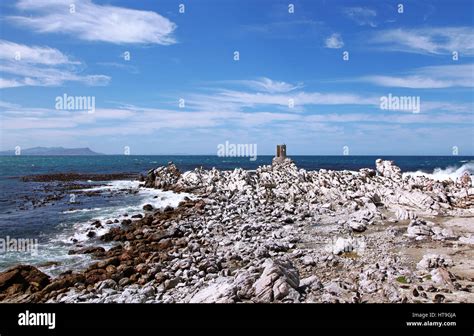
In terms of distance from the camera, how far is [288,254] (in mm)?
15133

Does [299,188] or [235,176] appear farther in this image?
[235,176]

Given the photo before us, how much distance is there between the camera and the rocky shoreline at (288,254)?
10.6 metres

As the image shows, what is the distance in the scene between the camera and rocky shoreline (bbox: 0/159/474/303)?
10555 mm

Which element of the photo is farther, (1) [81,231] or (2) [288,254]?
(1) [81,231]

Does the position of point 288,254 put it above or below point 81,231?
above

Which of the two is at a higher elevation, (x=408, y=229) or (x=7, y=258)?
(x=408, y=229)

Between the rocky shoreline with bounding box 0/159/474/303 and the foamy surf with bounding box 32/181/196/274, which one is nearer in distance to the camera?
the rocky shoreline with bounding box 0/159/474/303

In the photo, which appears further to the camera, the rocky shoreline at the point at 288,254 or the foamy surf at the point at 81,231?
the foamy surf at the point at 81,231
